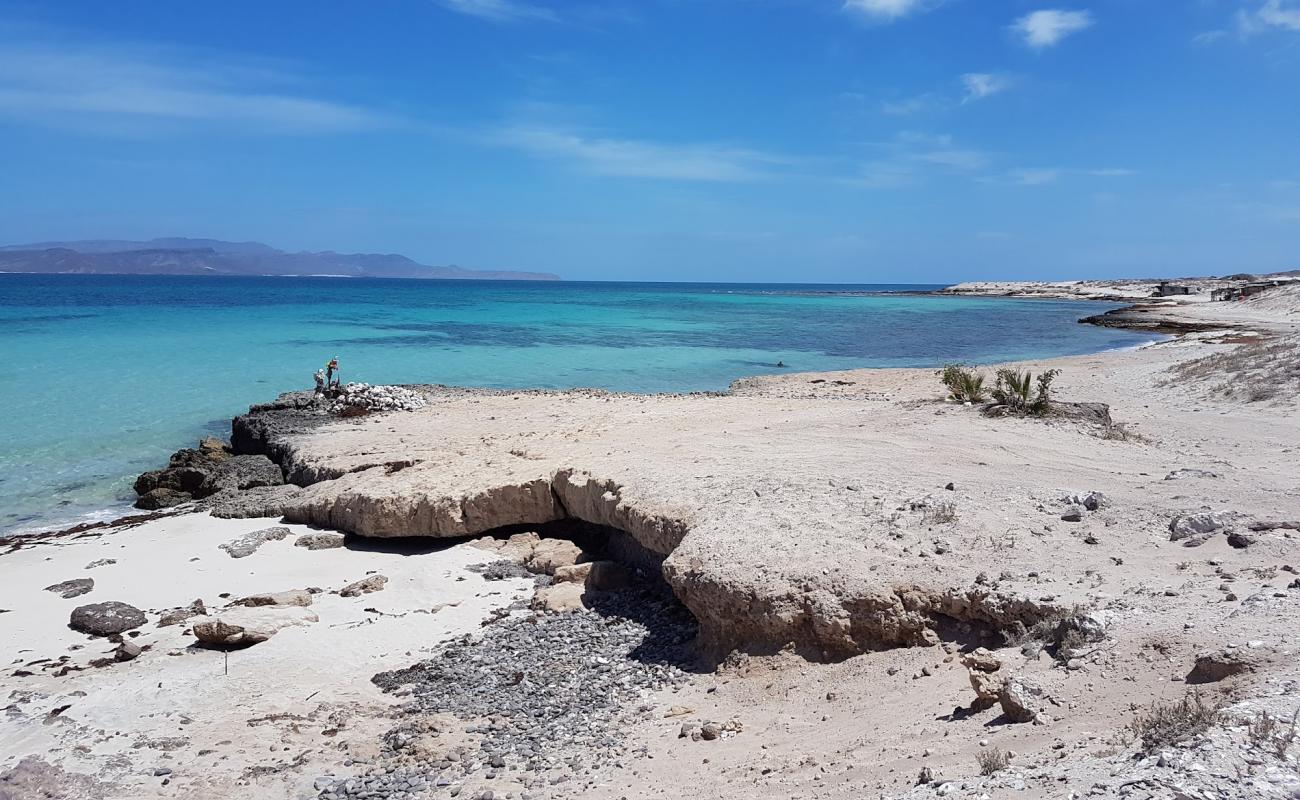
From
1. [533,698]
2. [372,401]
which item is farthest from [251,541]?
[372,401]

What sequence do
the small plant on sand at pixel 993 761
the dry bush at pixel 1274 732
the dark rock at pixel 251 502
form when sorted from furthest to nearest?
the dark rock at pixel 251 502 → the small plant on sand at pixel 993 761 → the dry bush at pixel 1274 732

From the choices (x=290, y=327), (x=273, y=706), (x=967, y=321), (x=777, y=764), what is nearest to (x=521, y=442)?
(x=273, y=706)

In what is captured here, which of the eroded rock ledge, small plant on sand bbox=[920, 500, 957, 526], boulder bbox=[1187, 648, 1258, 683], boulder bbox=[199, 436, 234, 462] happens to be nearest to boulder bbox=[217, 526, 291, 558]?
the eroded rock ledge

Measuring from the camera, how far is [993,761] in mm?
3621

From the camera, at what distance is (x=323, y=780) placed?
16.3 ft

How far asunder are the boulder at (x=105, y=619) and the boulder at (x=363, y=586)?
5.41 ft

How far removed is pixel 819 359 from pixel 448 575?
2458 cm

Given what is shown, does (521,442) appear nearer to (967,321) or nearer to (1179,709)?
(1179,709)

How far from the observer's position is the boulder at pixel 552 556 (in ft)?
27.3

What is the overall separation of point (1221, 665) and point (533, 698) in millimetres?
3991

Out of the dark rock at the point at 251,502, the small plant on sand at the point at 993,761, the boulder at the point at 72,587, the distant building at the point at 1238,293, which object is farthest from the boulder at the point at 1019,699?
the distant building at the point at 1238,293

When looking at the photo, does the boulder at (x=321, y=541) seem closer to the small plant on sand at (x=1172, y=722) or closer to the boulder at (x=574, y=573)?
the boulder at (x=574, y=573)

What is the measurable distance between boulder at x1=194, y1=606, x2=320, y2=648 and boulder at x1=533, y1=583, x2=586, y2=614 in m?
1.90

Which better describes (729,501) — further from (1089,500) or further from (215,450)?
(215,450)
